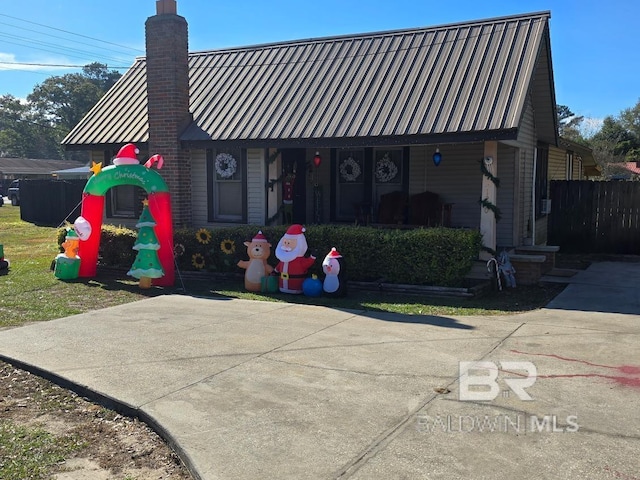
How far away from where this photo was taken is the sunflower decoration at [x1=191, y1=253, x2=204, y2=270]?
39.1ft

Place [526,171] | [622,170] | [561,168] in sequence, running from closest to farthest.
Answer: [526,171] → [561,168] → [622,170]

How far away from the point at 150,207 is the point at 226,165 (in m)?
2.64

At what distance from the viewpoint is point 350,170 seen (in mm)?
13766

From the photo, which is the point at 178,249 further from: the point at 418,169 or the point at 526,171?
the point at 526,171

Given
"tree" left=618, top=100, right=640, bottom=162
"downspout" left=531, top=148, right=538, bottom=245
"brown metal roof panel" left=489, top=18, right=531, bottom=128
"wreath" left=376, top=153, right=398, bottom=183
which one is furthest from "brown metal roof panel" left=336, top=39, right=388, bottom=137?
"tree" left=618, top=100, right=640, bottom=162

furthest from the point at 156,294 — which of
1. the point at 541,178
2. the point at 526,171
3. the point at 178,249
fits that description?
the point at 541,178

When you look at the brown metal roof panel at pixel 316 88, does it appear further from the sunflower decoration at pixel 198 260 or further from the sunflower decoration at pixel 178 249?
the sunflower decoration at pixel 178 249

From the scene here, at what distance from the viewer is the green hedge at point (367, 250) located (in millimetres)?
9773

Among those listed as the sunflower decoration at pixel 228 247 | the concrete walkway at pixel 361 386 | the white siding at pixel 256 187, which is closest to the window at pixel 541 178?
the concrete walkway at pixel 361 386

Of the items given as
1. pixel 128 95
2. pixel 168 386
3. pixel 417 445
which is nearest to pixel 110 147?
pixel 128 95

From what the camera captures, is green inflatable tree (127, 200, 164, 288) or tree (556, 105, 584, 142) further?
tree (556, 105, 584, 142)

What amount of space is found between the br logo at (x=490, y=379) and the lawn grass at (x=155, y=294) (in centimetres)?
269

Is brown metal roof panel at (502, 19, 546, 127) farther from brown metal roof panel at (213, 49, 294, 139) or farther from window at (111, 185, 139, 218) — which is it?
window at (111, 185, 139, 218)

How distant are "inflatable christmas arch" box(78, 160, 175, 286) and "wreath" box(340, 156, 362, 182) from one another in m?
4.33
